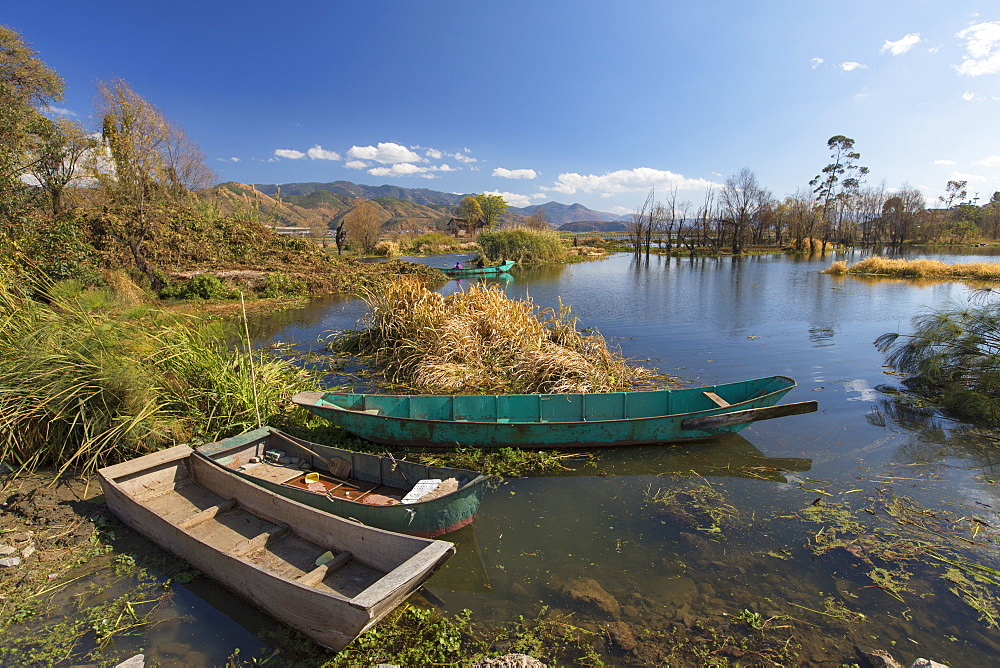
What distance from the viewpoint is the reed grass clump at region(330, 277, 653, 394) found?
9.54m

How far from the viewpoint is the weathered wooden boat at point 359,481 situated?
4.63 metres

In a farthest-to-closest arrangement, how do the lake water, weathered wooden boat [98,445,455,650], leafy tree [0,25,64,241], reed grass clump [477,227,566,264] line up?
1. reed grass clump [477,227,566,264]
2. leafy tree [0,25,64,241]
3. the lake water
4. weathered wooden boat [98,445,455,650]

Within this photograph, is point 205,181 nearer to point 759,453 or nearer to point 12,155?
point 12,155

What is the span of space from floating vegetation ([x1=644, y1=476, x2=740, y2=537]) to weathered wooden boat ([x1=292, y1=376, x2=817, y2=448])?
2.90 ft

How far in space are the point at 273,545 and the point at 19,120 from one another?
1599 centimetres

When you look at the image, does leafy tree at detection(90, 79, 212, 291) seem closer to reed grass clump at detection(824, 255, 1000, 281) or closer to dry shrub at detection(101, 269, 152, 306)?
dry shrub at detection(101, 269, 152, 306)

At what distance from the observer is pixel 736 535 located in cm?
531

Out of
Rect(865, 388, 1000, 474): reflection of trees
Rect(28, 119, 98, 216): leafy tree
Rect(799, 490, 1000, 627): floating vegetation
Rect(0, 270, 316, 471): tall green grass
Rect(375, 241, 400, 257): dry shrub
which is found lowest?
Rect(799, 490, 1000, 627): floating vegetation

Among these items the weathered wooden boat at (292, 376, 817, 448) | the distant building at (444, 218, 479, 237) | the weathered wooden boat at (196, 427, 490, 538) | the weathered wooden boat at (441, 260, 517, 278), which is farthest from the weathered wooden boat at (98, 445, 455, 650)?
the distant building at (444, 218, 479, 237)

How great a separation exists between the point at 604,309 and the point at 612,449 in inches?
523

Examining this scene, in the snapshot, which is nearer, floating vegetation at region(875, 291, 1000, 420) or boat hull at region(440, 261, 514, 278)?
floating vegetation at region(875, 291, 1000, 420)

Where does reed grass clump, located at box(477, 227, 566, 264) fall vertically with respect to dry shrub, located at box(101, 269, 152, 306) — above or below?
above

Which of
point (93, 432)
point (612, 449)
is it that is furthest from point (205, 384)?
point (612, 449)

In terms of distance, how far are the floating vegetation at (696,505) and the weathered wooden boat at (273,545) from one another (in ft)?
10.9
